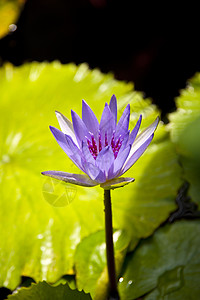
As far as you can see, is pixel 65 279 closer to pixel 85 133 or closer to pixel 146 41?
pixel 85 133

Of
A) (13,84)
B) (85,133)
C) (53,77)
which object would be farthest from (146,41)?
(85,133)

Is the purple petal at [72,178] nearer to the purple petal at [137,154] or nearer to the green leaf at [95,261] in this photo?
the purple petal at [137,154]

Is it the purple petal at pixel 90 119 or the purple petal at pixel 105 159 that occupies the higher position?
the purple petal at pixel 90 119

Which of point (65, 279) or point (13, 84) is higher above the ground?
point (13, 84)

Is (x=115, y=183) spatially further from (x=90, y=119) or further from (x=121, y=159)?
(x=90, y=119)

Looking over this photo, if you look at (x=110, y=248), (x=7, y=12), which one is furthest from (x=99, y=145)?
(x=7, y=12)

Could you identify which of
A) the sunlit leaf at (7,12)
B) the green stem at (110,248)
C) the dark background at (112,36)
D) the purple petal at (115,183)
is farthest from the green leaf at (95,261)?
the sunlit leaf at (7,12)
